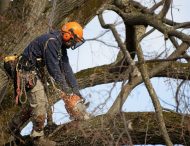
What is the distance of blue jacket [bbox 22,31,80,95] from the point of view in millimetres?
6781

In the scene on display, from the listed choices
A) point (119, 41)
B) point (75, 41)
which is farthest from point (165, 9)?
point (75, 41)

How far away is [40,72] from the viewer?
721cm

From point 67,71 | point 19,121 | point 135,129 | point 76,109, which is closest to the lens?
point 76,109

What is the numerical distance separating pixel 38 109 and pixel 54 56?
2.12 feet

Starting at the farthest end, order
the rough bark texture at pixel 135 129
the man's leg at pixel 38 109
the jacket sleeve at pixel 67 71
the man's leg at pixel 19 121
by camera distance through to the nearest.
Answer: the man's leg at pixel 19 121 → the jacket sleeve at pixel 67 71 → the man's leg at pixel 38 109 → the rough bark texture at pixel 135 129

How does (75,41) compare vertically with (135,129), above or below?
above

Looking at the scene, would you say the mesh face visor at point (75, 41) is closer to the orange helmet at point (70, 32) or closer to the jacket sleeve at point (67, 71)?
the orange helmet at point (70, 32)

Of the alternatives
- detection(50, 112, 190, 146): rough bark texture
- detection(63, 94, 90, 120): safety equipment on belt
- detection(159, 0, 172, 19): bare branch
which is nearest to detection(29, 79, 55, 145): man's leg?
detection(50, 112, 190, 146): rough bark texture

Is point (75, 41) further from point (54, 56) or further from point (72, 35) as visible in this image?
Result: point (54, 56)

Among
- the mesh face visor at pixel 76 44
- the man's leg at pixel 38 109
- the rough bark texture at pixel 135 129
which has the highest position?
the mesh face visor at pixel 76 44

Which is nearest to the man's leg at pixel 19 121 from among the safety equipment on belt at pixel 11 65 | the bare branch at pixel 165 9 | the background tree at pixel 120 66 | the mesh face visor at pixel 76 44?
the background tree at pixel 120 66

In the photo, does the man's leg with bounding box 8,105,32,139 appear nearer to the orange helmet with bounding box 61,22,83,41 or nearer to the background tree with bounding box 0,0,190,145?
the background tree with bounding box 0,0,190,145

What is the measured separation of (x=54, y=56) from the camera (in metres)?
6.81

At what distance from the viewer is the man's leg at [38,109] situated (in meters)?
6.95
